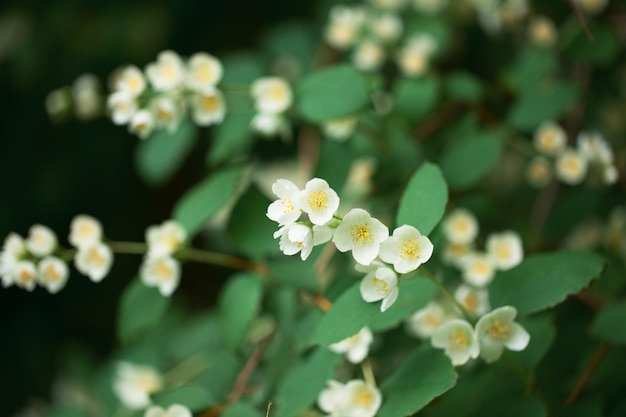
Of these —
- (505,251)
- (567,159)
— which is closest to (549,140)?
(567,159)

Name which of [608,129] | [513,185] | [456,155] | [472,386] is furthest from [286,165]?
[472,386]

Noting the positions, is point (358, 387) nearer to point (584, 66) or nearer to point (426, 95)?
point (426, 95)

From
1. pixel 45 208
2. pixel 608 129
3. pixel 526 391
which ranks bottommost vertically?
pixel 526 391

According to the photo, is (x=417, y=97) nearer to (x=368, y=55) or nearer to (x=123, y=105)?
(x=368, y=55)

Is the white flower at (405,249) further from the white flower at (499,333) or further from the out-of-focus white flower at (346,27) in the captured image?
the out-of-focus white flower at (346,27)

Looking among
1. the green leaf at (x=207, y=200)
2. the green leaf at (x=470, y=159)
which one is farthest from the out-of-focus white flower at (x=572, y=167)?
the green leaf at (x=207, y=200)

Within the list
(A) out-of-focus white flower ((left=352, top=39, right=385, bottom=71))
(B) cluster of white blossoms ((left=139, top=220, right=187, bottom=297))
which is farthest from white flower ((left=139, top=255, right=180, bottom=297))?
(A) out-of-focus white flower ((left=352, top=39, right=385, bottom=71))

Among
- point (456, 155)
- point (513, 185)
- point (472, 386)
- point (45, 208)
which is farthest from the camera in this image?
point (45, 208)
